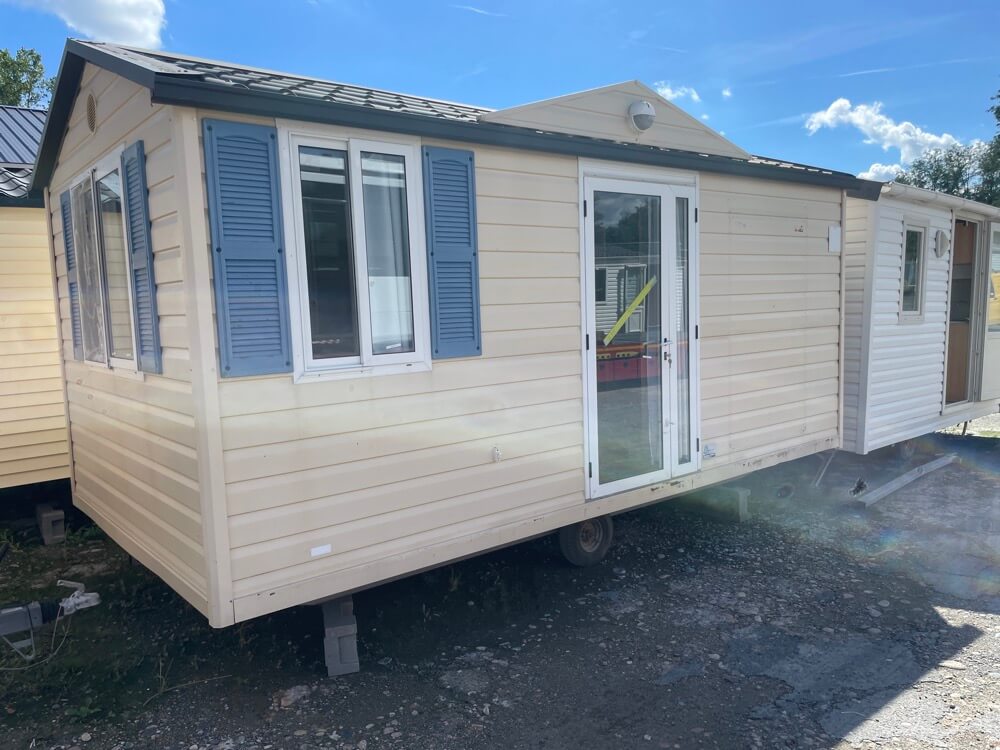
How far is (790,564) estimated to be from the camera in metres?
4.80

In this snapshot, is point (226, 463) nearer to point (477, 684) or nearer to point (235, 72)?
point (477, 684)

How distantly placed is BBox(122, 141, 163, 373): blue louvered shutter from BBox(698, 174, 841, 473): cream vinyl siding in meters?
3.28

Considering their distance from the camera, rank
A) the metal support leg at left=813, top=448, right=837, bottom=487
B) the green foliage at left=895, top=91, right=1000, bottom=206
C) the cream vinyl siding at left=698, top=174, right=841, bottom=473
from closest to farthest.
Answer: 1. the cream vinyl siding at left=698, top=174, right=841, bottom=473
2. the metal support leg at left=813, top=448, right=837, bottom=487
3. the green foliage at left=895, top=91, right=1000, bottom=206

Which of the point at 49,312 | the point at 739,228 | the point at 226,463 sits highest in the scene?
the point at 739,228

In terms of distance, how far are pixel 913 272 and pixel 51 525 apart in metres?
7.74

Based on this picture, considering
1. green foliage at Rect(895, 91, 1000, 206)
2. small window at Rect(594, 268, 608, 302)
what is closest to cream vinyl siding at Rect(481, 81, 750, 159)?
small window at Rect(594, 268, 608, 302)

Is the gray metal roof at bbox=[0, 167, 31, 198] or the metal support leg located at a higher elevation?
the gray metal roof at bbox=[0, 167, 31, 198]

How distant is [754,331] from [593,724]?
10.3 feet

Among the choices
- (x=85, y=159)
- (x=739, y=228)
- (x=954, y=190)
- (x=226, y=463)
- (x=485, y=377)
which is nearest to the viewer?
(x=226, y=463)

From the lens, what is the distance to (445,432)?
11.9ft

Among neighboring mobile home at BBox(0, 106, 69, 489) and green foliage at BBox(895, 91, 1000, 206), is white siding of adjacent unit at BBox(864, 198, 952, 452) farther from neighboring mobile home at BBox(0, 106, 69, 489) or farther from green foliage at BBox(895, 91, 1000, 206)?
green foliage at BBox(895, 91, 1000, 206)

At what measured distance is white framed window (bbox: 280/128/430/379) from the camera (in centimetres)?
310

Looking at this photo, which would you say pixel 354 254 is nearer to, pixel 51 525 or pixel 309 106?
pixel 309 106

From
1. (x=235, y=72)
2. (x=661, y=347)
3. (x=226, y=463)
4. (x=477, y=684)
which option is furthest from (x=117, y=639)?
(x=661, y=347)
